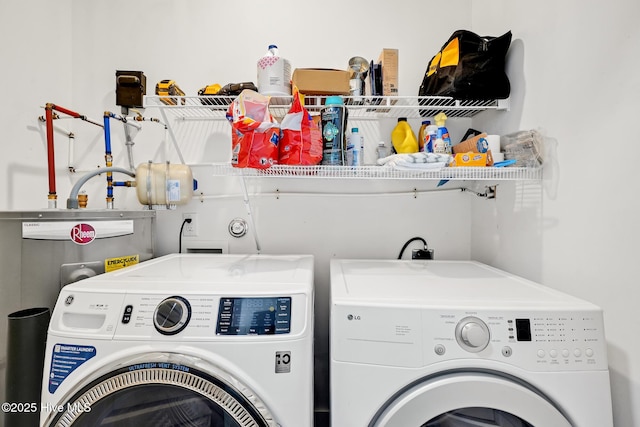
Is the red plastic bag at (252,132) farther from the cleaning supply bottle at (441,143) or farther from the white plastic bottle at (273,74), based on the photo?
the cleaning supply bottle at (441,143)

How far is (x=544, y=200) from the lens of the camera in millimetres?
1105

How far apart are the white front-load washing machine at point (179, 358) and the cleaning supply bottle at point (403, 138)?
95 centimetres

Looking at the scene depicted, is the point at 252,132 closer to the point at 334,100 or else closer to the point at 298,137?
the point at 298,137

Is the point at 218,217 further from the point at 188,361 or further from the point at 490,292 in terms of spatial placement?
the point at 490,292

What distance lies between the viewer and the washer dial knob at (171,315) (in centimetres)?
78

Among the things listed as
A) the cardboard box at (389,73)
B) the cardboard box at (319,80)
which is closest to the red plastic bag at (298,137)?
the cardboard box at (319,80)

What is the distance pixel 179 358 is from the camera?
29.5 inches

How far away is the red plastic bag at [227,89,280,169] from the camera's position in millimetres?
1040

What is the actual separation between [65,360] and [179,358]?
13.3 inches

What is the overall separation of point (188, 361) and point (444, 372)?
70cm

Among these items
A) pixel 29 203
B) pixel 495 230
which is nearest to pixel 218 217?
pixel 29 203

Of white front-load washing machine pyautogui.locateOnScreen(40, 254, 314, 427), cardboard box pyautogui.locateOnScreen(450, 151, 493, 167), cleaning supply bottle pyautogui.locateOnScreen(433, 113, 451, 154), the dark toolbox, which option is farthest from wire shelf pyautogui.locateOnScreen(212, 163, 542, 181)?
the dark toolbox

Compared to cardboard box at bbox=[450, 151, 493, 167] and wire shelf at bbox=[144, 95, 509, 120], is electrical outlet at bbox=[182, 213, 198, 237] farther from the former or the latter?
cardboard box at bbox=[450, 151, 493, 167]

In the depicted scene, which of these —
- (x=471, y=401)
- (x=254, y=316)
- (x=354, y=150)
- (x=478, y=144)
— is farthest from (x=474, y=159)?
(x=254, y=316)
